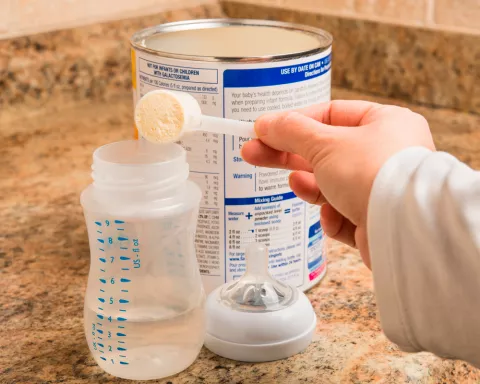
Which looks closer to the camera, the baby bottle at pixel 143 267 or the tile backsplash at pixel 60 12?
the baby bottle at pixel 143 267

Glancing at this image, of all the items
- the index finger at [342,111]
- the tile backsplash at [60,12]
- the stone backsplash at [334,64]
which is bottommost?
the stone backsplash at [334,64]

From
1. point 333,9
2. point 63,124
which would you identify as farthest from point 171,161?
point 333,9

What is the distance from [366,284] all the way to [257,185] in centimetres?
17

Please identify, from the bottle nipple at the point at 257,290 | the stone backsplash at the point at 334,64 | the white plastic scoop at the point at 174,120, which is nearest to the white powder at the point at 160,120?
the white plastic scoop at the point at 174,120

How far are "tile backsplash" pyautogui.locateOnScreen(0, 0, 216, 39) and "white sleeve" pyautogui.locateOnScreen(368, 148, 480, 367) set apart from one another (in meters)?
0.74

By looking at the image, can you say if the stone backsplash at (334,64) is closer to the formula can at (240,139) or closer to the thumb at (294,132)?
the formula can at (240,139)

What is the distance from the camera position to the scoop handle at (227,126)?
0.52m

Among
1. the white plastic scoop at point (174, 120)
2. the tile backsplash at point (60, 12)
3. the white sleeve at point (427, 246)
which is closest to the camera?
the white sleeve at point (427, 246)

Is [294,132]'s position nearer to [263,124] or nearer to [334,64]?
[263,124]

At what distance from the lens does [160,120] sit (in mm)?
512

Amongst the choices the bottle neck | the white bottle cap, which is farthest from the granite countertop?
the bottle neck

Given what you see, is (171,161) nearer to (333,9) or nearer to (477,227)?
(477,227)

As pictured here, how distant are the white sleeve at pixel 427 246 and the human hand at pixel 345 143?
20mm

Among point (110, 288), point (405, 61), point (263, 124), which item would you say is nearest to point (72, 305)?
point (110, 288)
